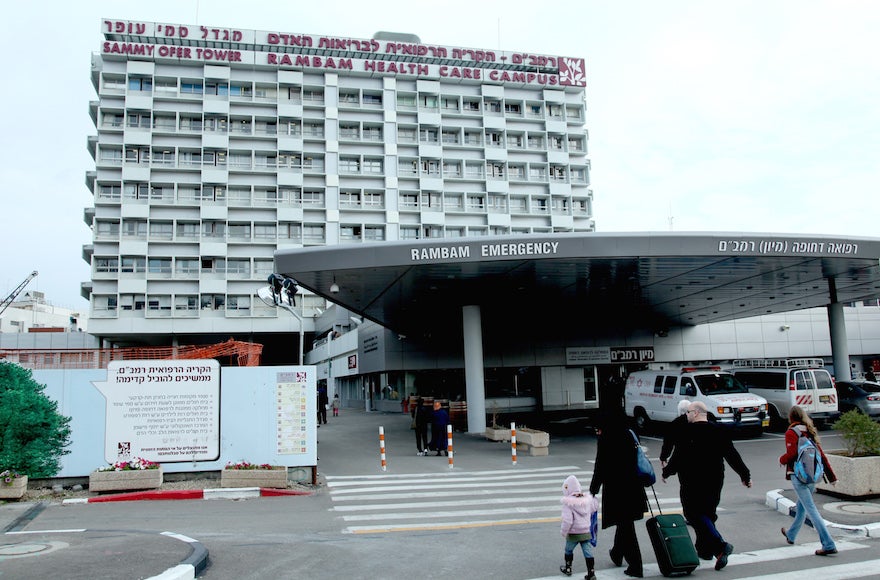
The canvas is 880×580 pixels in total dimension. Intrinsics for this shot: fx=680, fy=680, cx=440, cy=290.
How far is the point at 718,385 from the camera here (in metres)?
21.4

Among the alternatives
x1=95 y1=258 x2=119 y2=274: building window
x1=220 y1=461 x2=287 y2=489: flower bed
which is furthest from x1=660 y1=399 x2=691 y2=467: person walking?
x1=95 y1=258 x2=119 y2=274: building window

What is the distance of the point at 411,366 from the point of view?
34.5 meters

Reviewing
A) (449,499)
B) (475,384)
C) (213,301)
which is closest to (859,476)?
(449,499)

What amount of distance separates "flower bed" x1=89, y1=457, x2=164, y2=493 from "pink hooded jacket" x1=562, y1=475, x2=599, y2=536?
373 inches

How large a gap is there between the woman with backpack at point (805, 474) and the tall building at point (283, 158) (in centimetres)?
6608

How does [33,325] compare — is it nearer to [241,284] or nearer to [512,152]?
[241,284]

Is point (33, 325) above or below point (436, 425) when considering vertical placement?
above

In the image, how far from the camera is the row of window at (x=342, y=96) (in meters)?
74.3

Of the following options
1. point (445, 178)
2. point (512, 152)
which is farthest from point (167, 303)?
point (512, 152)

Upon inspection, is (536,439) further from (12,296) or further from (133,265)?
(12,296)

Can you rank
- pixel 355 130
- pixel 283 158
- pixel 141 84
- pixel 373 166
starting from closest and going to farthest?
pixel 141 84
pixel 283 158
pixel 373 166
pixel 355 130

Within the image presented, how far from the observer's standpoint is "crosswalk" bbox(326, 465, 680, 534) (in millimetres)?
10547

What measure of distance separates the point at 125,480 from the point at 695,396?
16.1 metres

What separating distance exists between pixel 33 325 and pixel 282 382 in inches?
4336
